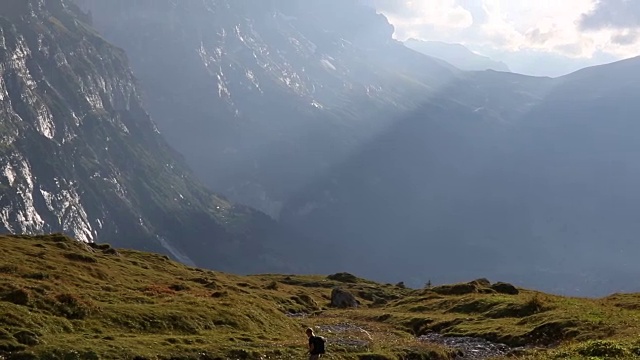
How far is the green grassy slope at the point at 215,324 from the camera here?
42.5 meters

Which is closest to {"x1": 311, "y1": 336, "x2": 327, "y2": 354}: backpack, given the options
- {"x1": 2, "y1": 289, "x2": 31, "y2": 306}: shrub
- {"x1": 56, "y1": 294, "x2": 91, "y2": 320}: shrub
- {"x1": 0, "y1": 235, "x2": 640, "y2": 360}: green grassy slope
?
{"x1": 0, "y1": 235, "x2": 640, "y2": 360}: green grassy slope

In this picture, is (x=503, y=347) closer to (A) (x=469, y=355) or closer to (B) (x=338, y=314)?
(A) (x=469, y=355)

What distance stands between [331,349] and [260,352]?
630 cm

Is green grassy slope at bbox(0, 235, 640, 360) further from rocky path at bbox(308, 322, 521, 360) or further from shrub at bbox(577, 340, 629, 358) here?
rocky path at bbox(308, 322, 521, 360)

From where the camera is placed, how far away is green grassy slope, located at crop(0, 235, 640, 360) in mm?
42500

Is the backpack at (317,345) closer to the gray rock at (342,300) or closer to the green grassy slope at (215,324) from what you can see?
the green grassy slope at (215,324)

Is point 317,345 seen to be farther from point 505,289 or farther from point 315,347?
point 505,289

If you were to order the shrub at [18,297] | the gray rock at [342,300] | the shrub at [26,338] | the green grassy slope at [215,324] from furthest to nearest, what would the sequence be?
the gray rock at [342,300], the shrub at [18,297], the green grassy slope at [215,324], the shrub at [26,338]

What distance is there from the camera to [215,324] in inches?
2228

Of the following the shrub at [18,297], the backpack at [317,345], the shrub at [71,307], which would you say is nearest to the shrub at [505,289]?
the backpack at [317,345]

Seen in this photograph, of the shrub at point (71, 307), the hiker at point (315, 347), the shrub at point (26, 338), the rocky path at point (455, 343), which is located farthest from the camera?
the rocky path at point (455, 343)

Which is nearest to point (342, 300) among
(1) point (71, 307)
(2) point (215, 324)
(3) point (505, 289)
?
(3) point (505, 289)

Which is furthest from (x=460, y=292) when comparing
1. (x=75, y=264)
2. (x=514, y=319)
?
(x=75, y=264)

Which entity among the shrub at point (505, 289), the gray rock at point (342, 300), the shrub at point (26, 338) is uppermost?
the shrub at point (505, 289)
